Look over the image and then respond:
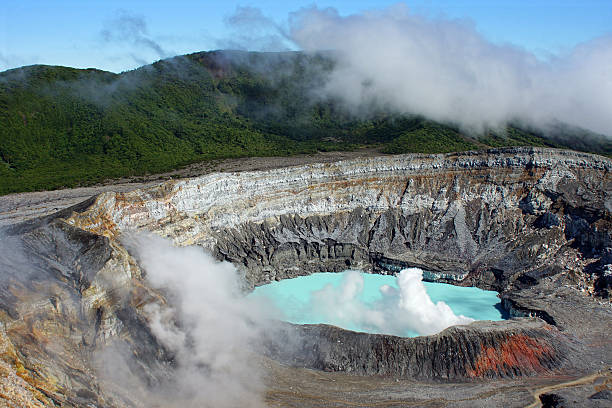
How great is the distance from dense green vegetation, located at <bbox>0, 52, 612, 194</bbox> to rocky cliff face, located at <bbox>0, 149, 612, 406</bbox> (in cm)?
1510

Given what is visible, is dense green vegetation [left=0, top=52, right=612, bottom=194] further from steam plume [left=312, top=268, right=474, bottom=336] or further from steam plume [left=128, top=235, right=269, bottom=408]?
steam plume [left=312, top=268, right=474, bottom=336]

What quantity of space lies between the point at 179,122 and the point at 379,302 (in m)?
48.8

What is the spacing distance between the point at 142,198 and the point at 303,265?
14.4m

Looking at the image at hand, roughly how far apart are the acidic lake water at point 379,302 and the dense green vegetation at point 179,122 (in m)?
24.5

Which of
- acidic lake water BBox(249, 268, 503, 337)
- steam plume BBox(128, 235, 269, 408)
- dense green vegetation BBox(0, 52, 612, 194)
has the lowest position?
acidic lake water BBox(249, 268, 503, 337)

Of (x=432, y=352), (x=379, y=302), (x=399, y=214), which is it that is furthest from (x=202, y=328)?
(x=399, y=214)

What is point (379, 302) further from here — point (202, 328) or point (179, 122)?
point (179, 122)

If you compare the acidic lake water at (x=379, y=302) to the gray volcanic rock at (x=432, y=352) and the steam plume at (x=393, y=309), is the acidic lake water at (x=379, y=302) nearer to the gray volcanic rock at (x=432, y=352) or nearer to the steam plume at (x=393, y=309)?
the steam plume at (x=393, y=309)

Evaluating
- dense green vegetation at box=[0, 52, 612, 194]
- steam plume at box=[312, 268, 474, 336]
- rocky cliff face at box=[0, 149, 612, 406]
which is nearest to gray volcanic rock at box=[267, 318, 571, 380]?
rocky cliff face at box=[0, 149, 612, 406]

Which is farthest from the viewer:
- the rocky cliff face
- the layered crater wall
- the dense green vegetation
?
the dense green vegetation

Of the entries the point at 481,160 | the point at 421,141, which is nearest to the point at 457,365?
the point at 481,160

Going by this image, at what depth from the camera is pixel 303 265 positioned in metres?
42.8

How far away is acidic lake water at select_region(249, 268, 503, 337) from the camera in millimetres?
32562

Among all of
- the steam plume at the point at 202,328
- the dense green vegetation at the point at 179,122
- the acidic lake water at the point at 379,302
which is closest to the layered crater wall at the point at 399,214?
the acidic lake water at the point at 379,302
